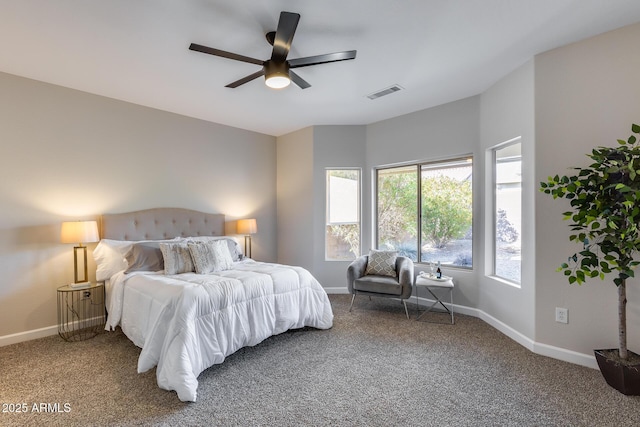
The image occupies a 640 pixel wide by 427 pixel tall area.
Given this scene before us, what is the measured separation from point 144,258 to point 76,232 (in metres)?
0.68

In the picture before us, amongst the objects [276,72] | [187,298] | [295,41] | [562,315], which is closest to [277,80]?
[276,72]

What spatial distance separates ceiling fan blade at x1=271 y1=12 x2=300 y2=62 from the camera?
1.92 metres

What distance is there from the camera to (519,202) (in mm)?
3270

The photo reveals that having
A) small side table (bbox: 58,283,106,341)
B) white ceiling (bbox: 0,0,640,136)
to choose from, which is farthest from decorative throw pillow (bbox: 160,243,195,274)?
white ceiling (bbox: 0,0,640,136)

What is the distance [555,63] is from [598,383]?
8.92ft

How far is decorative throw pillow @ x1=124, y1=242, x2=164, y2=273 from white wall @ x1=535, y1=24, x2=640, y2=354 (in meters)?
3.93

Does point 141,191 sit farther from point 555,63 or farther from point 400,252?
point 555,63

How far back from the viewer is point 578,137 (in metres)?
2.64

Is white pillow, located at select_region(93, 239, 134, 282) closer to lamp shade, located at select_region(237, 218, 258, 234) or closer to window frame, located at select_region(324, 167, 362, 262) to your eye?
lamp shade, located at select_region(237, 218, 258, 234)

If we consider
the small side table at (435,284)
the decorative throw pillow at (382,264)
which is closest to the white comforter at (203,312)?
the decorative throw pillow at (382,264)

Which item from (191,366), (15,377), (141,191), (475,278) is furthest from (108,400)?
(475,278)

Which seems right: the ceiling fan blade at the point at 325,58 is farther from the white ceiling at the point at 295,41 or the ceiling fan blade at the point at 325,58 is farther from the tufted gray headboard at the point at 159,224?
the tufted gray headboard at the point at 159,224

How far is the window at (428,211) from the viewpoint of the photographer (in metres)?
4.11

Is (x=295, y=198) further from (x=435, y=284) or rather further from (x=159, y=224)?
(x=435, y=284)
